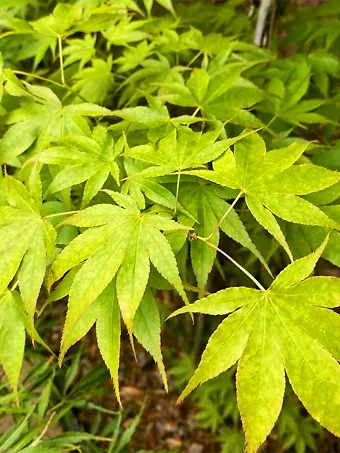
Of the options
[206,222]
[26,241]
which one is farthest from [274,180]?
[26,241]

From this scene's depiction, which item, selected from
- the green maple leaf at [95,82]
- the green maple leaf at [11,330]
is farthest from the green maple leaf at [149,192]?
the green maple leaf at [95,82]

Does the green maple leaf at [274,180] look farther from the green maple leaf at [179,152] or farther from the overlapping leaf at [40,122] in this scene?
the overlapping leaf at [40,122]

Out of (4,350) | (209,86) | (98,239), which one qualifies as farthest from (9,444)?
(209,86)

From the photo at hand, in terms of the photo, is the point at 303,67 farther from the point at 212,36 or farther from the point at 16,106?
the point at 16,106

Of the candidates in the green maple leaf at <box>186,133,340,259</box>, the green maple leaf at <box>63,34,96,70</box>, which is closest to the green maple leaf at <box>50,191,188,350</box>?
the green maple leaf at <box>186,133,340,259</box>

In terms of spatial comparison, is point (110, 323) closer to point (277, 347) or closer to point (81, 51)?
point (277, 347)

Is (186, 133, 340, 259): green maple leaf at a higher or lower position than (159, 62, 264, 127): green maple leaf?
lower

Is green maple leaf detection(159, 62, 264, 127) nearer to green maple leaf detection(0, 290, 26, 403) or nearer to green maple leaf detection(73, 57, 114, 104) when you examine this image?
green maple leaf detection(73, 57, 114, 104)
